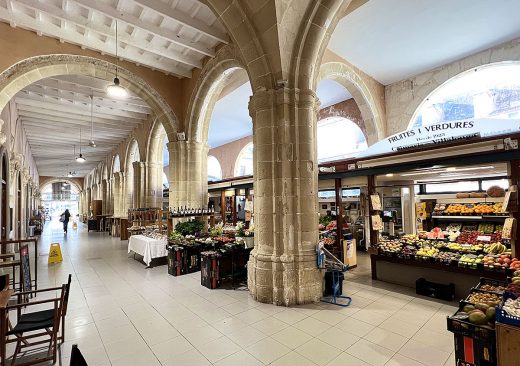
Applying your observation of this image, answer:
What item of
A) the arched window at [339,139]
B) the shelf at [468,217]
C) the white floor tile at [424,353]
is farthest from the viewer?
the arched window at [339,139]

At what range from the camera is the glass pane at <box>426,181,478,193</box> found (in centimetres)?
786

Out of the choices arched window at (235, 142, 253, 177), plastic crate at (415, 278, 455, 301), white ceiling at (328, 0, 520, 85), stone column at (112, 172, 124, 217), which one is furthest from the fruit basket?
stone column at (112, 172, 124, 217)

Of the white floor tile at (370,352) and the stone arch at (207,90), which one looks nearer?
the white floor tile at (370,352)

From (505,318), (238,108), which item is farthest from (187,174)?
(505,318)

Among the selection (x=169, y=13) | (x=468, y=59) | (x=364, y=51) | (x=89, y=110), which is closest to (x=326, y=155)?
(x=364, y=51)

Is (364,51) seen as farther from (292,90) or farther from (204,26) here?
(204,26)

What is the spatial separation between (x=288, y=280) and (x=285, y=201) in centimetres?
128

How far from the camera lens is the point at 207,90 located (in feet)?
24.7

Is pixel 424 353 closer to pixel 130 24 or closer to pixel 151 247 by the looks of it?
Result: pixel 151 247

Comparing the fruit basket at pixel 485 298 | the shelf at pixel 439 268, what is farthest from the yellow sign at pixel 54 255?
the fruit basket at pixel 485 298

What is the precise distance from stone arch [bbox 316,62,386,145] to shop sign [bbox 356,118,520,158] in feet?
8.03

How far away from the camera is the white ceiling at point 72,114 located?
8.31 m

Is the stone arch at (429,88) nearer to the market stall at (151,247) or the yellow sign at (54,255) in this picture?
the market stall at (151,247)

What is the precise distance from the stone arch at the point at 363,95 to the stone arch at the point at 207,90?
2.60 meters
